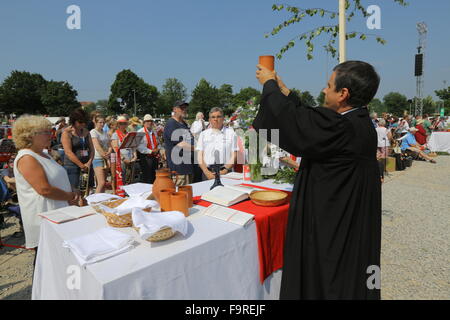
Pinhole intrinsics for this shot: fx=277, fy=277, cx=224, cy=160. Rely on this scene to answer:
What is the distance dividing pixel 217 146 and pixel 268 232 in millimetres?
1991

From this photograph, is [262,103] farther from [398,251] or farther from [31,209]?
[398,251]

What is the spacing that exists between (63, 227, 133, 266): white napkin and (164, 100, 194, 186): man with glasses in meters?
3.20

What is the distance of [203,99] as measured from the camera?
208 ft

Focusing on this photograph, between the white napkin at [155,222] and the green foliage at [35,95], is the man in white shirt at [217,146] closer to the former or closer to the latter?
the white napkin at [155,222]

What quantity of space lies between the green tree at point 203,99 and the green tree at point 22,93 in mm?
29658

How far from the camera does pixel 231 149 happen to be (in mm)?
3848

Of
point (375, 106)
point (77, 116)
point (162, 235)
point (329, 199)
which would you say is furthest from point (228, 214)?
point (375, 106)

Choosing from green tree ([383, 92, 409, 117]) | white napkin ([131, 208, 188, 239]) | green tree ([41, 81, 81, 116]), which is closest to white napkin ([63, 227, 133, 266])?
white napkin ([131, 208, 188, 239])

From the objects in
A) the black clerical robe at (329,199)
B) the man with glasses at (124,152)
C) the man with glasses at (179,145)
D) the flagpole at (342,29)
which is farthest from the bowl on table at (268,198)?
the man with glasses at (124,152)

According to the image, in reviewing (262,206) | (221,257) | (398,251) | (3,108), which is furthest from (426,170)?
(3,108)

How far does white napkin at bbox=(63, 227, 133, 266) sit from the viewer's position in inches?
52.8

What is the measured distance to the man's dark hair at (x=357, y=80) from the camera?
151cm

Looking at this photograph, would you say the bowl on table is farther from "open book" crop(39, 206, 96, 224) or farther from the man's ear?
"open book" crop(39, 206, 96, 224)

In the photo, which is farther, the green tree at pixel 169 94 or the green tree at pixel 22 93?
the green tree at pixel 169 94
